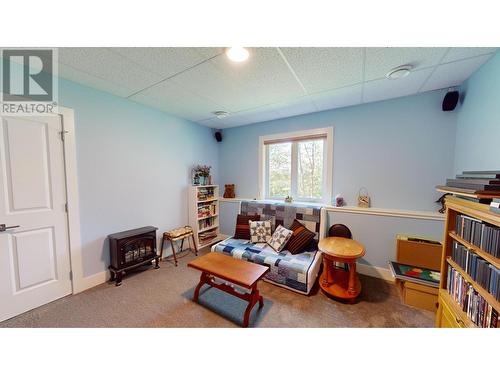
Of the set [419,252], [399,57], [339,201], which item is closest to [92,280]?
[339,201]

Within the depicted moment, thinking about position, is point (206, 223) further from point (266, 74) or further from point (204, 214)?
point (266, 74)

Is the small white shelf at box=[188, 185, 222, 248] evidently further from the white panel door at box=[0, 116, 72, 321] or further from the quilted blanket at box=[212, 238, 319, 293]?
the white panel door at box=[0, 116, 72, 321]

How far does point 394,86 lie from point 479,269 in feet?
6.24

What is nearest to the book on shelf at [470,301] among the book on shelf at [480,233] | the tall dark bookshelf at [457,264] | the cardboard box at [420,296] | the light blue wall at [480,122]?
the tall dark bookshelf at [457,264]

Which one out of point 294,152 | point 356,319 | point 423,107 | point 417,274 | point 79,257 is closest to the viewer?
point 356,319

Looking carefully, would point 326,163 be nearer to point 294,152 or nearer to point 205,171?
point 294,152

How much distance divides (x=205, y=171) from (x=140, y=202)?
123cm

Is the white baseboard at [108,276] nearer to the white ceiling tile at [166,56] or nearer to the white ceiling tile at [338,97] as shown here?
the white ceiling tile at [338,97]

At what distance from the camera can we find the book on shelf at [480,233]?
89 cm

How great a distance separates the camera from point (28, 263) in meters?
1.70

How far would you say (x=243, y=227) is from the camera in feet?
9.53

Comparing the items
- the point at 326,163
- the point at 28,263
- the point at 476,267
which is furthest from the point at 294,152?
the point at 28,263

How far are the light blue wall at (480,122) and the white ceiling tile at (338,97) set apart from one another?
937 mm
